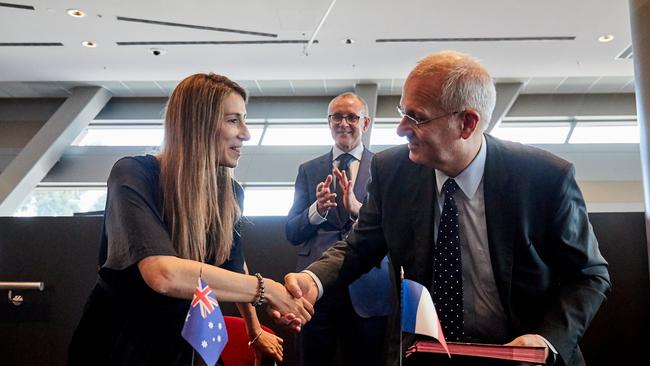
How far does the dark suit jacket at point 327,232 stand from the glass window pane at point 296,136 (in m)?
9.08

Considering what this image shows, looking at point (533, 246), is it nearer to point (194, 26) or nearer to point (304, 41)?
point (194, 26)

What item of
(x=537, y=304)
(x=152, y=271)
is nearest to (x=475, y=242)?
(x=537, y=304)

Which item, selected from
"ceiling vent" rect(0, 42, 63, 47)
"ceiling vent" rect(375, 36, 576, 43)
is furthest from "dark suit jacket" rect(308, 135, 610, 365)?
"ceiling vent" rect(0, 42, 63, 47)

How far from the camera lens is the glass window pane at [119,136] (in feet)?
40.9

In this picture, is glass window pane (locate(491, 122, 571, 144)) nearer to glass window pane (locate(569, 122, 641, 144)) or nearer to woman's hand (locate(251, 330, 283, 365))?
glass window pane (locate(569, 122, 641, 144))

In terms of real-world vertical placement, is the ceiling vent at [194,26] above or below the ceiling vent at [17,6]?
above

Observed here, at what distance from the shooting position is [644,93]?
341cm

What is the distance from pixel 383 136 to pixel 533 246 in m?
10.7

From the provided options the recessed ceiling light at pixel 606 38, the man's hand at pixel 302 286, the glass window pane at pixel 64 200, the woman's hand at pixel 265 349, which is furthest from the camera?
the glass window pane at pixel 64 200

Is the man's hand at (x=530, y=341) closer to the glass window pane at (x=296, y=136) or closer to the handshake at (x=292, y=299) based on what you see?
the handshake at (x=292, y=299)

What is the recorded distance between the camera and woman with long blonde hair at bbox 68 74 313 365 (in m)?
1.70

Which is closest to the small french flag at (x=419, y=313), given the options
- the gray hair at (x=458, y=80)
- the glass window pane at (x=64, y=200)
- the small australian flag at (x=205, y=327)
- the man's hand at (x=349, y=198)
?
the small australian flag at (x=205, y=327)

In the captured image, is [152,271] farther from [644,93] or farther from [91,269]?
[644,93]

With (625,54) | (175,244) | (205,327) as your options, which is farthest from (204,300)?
(625,54)
